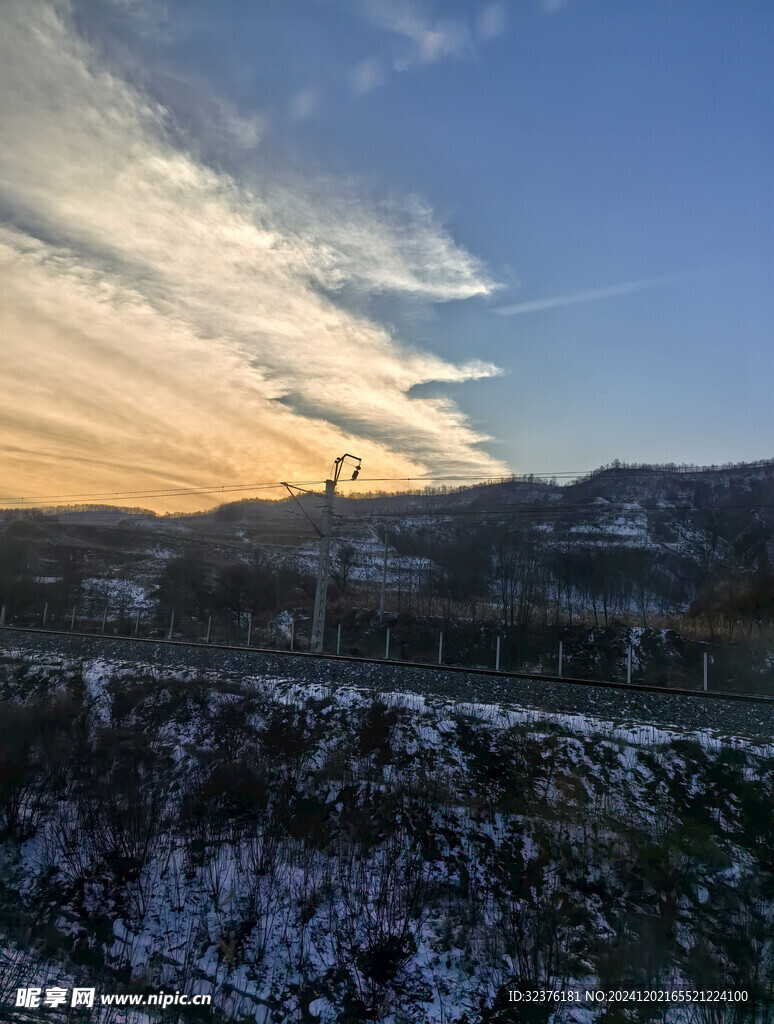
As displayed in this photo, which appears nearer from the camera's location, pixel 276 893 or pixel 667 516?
pixel 276 893

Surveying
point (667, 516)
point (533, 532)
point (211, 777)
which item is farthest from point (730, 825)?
point (667, 516)

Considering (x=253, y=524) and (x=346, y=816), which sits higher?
(x=253, y=524)

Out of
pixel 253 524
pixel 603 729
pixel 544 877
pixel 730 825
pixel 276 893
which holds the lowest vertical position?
pixel 276 893

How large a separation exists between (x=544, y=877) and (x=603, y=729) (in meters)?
4.06

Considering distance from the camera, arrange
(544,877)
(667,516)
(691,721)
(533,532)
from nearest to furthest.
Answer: (544,877) → (691,721) → (533,532) → (667,516)

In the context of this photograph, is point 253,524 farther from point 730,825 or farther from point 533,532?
point 730,825

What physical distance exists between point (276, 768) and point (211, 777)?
1.37m

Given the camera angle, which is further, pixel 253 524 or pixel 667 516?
pixel 253 524

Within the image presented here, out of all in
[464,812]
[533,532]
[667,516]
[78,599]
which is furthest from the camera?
[667,516]

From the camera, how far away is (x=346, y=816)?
11.8 m

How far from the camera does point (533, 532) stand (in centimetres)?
8856

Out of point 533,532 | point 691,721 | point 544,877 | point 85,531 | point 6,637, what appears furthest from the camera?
point 533,532

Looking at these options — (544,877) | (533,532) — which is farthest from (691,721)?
(533,532)

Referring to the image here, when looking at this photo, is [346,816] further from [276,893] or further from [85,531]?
[85,531]
